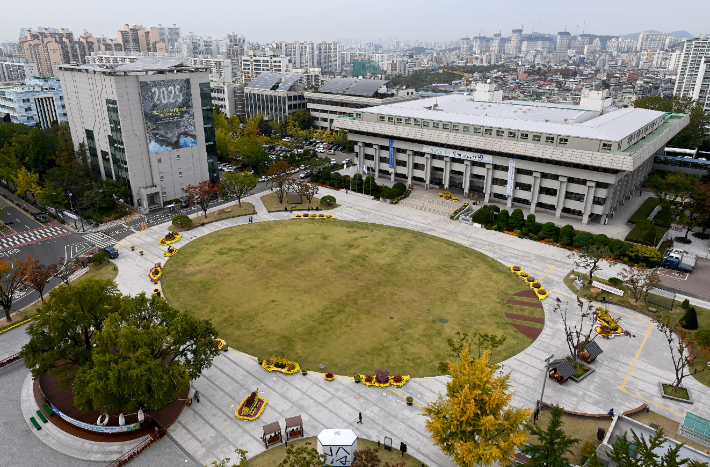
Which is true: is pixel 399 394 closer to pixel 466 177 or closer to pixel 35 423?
pixel 35 423

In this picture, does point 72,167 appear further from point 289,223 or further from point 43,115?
point 43,115

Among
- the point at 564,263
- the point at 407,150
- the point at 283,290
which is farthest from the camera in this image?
the point at 407,150

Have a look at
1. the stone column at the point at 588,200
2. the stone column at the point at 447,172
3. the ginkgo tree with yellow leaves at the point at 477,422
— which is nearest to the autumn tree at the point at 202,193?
the stone column at the point at 447,172

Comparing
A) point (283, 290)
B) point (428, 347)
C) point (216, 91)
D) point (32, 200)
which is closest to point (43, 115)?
point (216, 91)

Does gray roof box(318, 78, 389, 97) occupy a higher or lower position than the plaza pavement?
higher

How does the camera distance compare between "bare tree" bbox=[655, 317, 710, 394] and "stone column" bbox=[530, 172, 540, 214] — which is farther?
"stone column" bbox=[530, 172, 540, 214]

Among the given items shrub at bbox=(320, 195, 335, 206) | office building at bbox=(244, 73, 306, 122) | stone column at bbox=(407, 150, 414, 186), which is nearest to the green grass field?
shrub at bbox=(320, 195, 335, 206)

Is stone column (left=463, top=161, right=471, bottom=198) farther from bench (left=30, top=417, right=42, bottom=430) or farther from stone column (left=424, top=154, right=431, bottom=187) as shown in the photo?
bench (left=30, top=417, right=42, bottom=430)
